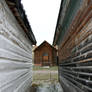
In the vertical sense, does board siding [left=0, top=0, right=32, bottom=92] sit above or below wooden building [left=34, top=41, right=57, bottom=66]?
below

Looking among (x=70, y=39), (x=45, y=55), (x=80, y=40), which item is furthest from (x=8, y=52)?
(x=45, y=55)

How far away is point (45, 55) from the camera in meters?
16.4

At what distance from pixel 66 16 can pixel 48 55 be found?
13.6m

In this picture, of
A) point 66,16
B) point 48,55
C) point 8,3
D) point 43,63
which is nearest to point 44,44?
point 48,55

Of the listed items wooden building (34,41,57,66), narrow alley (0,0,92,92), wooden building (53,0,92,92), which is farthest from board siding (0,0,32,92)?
wooden building (34,41,57,66)

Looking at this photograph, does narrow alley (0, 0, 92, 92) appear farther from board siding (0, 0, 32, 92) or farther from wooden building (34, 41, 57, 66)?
wooden building (34, 41, 57, 66)

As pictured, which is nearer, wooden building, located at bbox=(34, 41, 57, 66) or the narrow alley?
the narrow alley

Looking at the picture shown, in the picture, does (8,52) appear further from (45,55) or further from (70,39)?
(45,55)

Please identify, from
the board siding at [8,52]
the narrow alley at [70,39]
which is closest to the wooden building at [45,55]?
the narrow alley at [70,39]

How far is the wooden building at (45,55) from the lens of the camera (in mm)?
16031

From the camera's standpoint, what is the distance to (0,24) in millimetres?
1601

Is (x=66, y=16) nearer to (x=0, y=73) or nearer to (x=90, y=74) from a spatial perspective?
(x=90, y=74)

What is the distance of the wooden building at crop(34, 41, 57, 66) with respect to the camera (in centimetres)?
1603

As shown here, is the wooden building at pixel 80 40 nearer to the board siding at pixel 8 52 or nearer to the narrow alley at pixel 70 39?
the narrow alley at pixel 70 39
